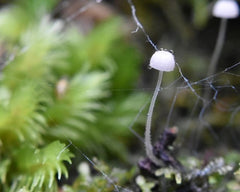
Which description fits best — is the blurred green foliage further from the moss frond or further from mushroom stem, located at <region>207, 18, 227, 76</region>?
mushroom stem, located at <region>207, 18, 227, 76</region>

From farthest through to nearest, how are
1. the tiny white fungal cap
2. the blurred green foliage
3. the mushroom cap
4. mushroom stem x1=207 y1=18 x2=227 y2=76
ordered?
mushroom stem x1=207 y1=18 x2=227 y2=76 < the mushroom cap < the blurred green foliage < the tiny white fungal cap

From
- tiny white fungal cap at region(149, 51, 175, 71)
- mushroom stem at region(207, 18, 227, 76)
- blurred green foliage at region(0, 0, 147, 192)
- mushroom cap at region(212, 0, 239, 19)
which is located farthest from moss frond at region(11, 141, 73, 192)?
mushroom stem at region(207, 18, 227, 76)

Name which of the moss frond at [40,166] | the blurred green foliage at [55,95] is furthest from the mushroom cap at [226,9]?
the moss frond at [40,166]

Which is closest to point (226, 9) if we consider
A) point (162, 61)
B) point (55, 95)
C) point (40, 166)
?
point (162, 61)

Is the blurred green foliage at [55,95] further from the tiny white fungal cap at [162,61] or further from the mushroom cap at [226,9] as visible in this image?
the mushroom cap at [226,9]

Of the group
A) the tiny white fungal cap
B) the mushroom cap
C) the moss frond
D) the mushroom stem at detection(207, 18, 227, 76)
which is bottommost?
the mushroom stem at detection(207, 18, 227, 76)

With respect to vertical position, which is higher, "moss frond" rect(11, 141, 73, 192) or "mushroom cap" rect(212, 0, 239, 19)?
"mushroom cap" rect(212, 0, 239, 19)

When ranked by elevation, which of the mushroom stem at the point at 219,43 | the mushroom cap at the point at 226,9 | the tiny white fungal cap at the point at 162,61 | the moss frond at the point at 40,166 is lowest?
the mushroom stem at the point at 219,43

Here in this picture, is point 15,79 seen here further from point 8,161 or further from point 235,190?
point 235,190

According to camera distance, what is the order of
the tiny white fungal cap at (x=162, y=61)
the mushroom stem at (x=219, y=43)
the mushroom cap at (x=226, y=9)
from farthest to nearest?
the mushroom stem at (x=219, y=43), the mushroom cap at (x=226, y=9), the tiny white fungal cap at (x=162, y=61)

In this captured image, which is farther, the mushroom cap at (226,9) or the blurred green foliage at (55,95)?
the mushroom cap at (226,9)

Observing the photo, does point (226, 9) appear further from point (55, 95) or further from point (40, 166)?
point (40, 166)
